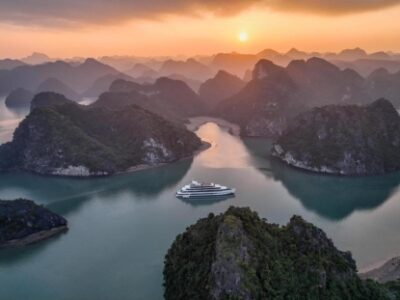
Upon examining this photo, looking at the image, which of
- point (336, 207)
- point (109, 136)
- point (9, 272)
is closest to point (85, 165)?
point (109, 136)

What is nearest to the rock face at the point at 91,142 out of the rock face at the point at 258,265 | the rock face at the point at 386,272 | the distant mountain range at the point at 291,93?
the distant mountain range at the point at 291,93

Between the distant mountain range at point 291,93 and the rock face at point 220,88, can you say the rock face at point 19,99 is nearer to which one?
the rock face at point 220,88

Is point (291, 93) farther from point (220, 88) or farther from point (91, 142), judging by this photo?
point (91, 142)

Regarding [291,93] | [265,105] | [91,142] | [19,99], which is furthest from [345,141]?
[19,99]

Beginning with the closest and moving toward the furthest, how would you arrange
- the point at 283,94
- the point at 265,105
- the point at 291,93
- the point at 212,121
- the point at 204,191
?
1. the point at 204,191
2. the point at 265,105
3. the point at 283,94
4. the point at 291,93
5. the point at 212,121

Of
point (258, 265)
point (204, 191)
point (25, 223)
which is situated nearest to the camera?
point (258, 265)
